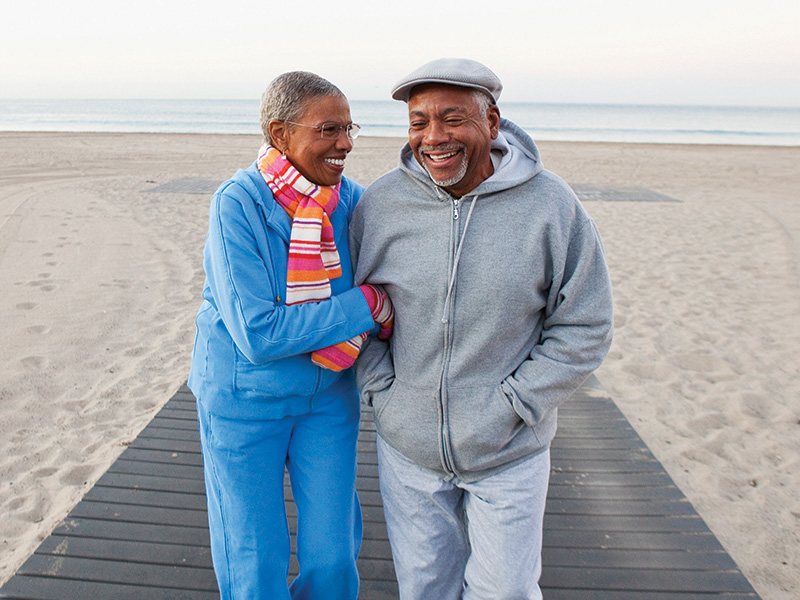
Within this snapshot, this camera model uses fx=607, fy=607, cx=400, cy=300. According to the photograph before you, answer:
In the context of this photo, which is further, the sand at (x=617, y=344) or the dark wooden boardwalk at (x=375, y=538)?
the sand at (x=617, y=344)

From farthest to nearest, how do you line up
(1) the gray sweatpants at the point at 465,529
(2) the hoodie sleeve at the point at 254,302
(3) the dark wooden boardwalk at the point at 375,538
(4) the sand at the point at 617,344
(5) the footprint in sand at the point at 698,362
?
1. (5) the footprint in sand at the point at 698,362
2. (4) the sand at the point at 617,344
3. (3) the dark wooden boardwalk at the point at 375,538
4. (1) the gray sweatpants at the point at 465,529
5. (2) the hoodie sleeve at the point at 254,302

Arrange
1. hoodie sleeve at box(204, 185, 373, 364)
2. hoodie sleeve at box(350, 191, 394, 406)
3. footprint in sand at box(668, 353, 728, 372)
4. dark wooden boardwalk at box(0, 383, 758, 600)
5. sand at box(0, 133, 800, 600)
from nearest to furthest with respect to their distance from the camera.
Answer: hoodie sleeve at box(204, 185, 373, 364) → hoodie sleeve at box(350, 191, 394, 406) → dark wooden boardwalk at box(0, 383, 758, 600) → sand at box(0, 133, 800, 600) → footprint in sand at box(668, 353, 728, 372)

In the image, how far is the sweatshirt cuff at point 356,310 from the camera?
1.76 metres

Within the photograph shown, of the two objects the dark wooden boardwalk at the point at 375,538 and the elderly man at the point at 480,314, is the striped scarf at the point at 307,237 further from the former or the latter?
the dark wooden boardwalk at the point at 375,538

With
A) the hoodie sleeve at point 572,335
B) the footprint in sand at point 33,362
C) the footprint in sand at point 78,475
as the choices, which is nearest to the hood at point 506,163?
the hoodie sleeve at point 572,335

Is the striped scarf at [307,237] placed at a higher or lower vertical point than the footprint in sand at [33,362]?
higher

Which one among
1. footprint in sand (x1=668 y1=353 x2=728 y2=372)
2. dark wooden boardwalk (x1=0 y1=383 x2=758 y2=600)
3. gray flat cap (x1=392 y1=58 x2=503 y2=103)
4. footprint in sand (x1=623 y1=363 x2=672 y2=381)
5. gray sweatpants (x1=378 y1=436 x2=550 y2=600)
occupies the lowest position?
footprint in sand (x1=623 y1=363 x2=672 y2=381)

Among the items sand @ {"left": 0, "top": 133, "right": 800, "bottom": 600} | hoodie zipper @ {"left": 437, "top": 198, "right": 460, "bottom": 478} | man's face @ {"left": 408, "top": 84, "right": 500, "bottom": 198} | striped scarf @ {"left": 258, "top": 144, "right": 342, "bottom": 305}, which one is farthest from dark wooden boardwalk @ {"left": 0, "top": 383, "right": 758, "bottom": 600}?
man's face @ {"left": 408, "top": 84, "right": 500, "bottom": 198}

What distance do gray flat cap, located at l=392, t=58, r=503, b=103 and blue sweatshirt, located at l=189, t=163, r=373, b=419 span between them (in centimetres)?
53

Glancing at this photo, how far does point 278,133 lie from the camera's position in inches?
70.2

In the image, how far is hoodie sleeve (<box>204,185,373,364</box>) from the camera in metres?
1.64

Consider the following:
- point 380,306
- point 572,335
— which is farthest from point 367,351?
point 572,335

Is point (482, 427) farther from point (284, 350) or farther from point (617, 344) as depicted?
point (617, 344)

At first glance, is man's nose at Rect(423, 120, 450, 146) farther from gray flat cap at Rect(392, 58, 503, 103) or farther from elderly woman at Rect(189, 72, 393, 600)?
elderly woman at Rect(189, 72, 393, 600)
